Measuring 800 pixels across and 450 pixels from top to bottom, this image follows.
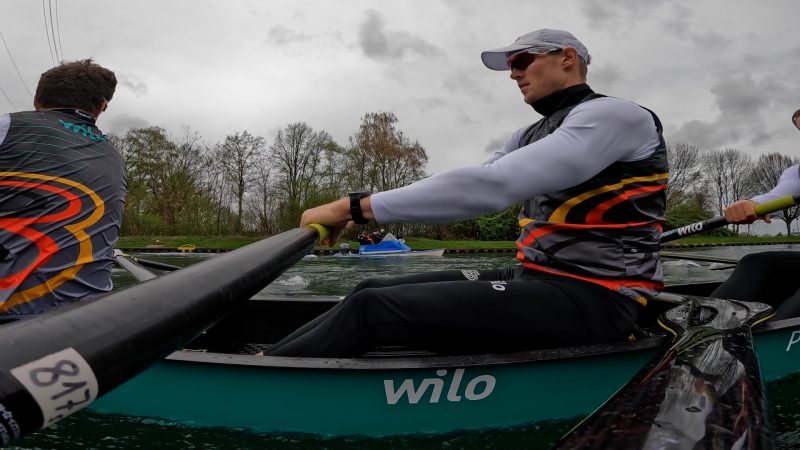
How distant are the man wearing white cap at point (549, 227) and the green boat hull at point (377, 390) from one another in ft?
0.34

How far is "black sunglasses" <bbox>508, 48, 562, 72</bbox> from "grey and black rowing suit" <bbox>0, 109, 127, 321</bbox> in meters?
2.31

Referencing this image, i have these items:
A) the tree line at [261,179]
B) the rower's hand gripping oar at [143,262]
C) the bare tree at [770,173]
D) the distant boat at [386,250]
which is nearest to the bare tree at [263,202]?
the tree line at [261,179]

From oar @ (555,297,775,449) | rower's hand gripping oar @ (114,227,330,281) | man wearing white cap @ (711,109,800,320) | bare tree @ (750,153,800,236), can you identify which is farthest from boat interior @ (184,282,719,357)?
bare tree @ (750,153,800,236)

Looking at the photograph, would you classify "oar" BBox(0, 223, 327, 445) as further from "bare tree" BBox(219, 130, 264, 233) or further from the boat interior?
"bare tree" BBox(219, 130, 264, 233)

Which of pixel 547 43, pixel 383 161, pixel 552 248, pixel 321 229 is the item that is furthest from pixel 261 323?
pixel 383 161

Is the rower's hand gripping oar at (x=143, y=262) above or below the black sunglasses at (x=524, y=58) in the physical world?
below

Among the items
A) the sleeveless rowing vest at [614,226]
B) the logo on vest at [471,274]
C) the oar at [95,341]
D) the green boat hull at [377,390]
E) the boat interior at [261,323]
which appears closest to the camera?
the oar at [95,341]

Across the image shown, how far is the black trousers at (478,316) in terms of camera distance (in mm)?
2188

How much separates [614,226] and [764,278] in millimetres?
2275

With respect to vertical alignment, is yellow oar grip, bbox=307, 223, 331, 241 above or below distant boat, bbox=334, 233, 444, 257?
above

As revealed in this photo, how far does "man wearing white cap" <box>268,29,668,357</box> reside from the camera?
2.02m

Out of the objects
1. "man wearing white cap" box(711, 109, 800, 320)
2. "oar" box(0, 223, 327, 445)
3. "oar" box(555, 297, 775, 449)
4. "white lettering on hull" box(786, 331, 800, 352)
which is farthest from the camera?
"man wearing white cap" box(711, 109, 800, 320)

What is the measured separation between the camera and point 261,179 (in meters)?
37.7

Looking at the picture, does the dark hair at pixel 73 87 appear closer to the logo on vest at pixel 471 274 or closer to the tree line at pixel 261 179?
the logo on vest at pixel 471 274
